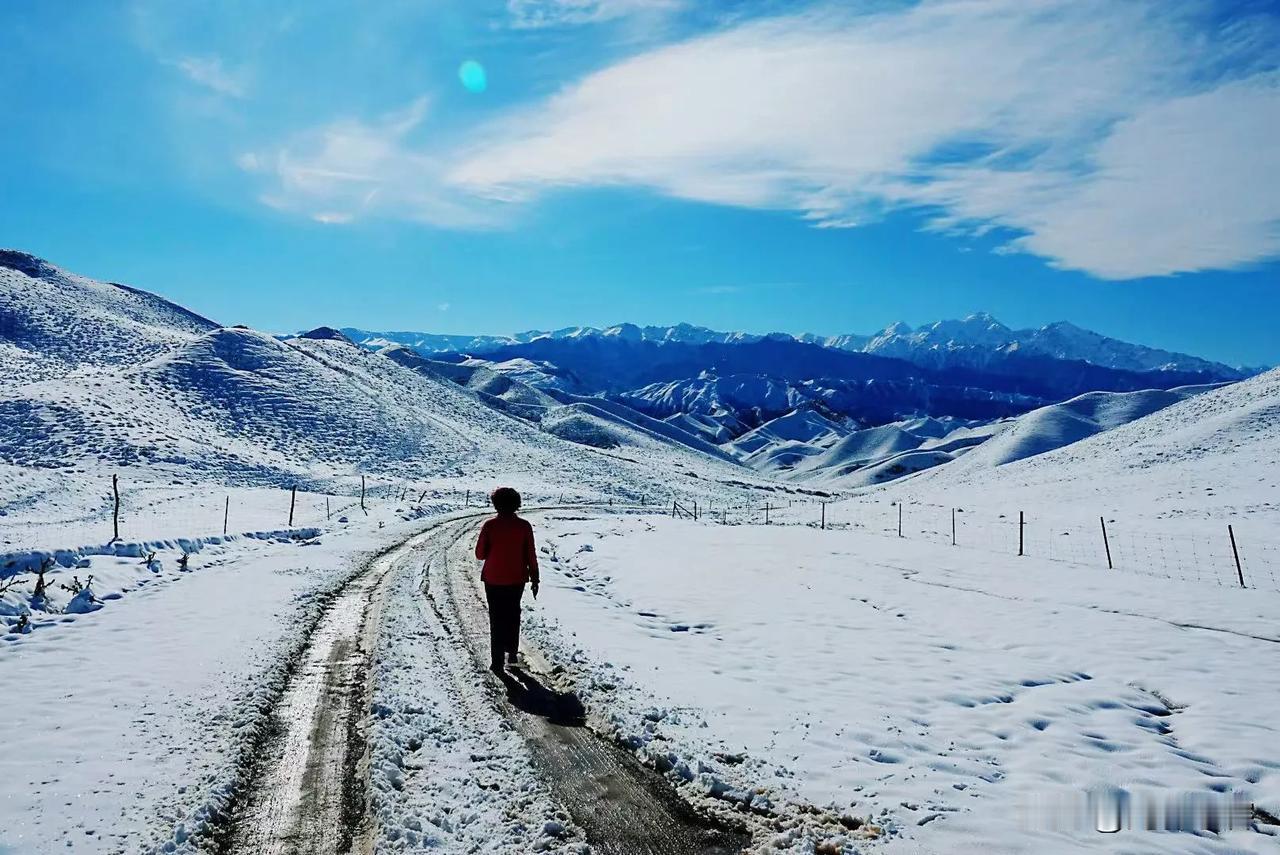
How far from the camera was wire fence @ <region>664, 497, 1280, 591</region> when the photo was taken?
2429 centimetres

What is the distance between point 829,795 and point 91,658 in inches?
392

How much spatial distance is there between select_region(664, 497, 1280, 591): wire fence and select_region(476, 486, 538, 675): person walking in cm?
2087

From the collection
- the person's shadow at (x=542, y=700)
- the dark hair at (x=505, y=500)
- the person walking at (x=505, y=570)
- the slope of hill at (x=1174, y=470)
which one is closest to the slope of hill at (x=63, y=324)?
the dark hair at (x=505, y=500)

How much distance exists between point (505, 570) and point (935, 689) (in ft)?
20.0

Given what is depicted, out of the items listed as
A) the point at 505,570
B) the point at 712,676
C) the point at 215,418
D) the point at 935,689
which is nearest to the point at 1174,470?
the point at 935,689

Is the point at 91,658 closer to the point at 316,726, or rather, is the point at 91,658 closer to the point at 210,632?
the point at 210,632

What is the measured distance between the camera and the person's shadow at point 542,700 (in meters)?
8.15

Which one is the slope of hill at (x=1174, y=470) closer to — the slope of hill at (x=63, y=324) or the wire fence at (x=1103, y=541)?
the wire fence at (x=1103, y=541)

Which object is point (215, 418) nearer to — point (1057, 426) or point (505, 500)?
point (505, 500)

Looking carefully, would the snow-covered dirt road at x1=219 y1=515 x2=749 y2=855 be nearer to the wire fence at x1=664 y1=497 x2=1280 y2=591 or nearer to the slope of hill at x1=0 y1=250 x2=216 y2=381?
the wire fence at x1=664 y1=497 x2=1280 y2=591

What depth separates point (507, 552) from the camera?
9836 mm

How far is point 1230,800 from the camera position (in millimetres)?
6621

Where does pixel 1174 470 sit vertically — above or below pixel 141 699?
above

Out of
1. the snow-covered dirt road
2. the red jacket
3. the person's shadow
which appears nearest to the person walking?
the red jacket
